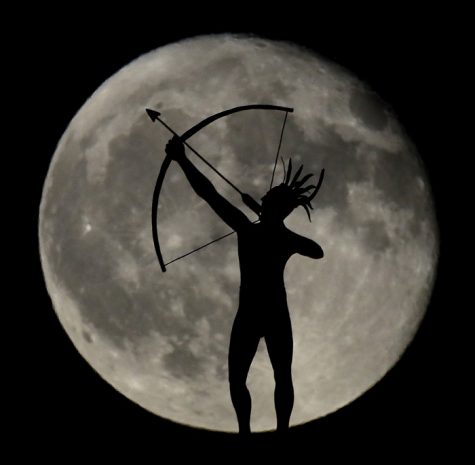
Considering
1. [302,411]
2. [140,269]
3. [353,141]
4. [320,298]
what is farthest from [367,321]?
[140,269]

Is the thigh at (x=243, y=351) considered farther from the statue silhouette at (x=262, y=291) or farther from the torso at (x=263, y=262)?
the torso at (x=263, y=262)

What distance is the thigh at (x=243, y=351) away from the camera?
578 cm

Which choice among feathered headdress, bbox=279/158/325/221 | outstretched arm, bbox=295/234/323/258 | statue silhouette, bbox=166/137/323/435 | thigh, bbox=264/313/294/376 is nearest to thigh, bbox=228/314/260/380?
statue silhouette, bbox=166/137/323/435

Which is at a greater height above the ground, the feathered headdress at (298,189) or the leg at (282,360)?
the feathered headdress at (298,189)

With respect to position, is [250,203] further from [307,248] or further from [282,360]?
[282,360]

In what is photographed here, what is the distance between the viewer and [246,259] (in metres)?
5.84

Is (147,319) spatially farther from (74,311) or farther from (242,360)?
(242,360)

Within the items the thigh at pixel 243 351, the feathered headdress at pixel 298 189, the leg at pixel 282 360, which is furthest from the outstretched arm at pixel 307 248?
the thigh at pixel 243 351

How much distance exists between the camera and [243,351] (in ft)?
19.0

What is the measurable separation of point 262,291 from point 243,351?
1.55 ft

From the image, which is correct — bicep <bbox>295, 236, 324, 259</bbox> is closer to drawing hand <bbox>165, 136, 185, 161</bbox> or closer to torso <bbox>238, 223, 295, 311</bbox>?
torso <bbox>238, 223, 295, 311</bbox>

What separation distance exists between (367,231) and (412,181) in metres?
0.83

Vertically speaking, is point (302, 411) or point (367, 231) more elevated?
point (367, 231)

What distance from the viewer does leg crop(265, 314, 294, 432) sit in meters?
5.82
